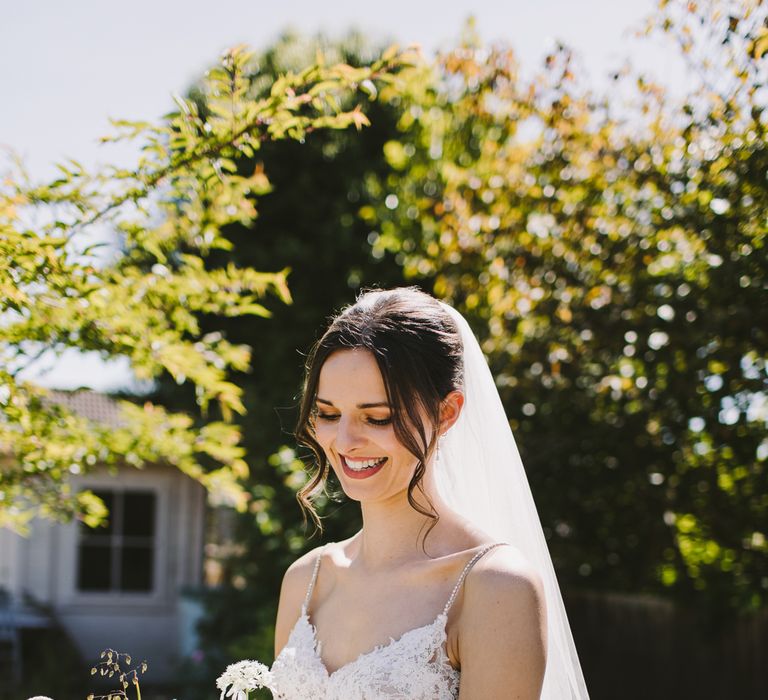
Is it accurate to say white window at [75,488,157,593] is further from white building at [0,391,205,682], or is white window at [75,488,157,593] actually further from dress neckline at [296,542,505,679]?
dress neckline at [296,542,505,679]

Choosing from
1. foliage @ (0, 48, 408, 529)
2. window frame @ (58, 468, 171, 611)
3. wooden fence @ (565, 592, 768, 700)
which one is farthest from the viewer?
window frame @ (58, 468, 171, 611)

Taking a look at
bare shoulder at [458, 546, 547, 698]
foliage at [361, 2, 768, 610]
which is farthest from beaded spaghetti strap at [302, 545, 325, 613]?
foliage at [361, 2, 768, 610]

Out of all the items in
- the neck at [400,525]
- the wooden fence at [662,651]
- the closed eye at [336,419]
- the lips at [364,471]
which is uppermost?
the closed eye at [336,419]

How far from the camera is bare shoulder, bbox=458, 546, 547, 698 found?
212 centimetres

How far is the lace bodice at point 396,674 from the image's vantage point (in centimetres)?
228

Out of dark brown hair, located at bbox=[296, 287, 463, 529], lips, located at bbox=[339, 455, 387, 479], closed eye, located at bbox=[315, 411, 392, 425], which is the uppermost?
dark brown hair, located at bbox=[296, 287, 463, 529]

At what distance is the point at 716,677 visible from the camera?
7.57m

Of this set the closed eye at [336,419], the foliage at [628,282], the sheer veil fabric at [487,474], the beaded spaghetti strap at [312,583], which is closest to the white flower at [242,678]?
the beaded spaghetti strap at [312,583]

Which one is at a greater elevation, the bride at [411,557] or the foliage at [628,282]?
the foliage at [628,282]

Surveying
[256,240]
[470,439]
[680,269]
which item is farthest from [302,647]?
[256,240]

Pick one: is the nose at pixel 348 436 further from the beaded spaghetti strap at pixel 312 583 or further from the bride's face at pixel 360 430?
the beaded spaghetti strap at pixel 312 583

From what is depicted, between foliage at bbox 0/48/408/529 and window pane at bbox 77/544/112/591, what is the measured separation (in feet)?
32.9

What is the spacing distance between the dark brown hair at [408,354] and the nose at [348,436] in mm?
97

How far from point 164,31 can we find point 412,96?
262 centimetres
